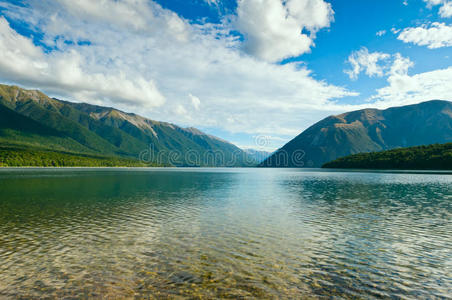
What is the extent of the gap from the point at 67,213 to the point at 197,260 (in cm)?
3099

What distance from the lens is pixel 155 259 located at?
856 inches

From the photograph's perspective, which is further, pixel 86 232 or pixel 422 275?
pixel 86 232

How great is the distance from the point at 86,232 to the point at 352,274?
28.4 m

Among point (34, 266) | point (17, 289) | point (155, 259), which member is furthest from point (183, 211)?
point (17, 289)

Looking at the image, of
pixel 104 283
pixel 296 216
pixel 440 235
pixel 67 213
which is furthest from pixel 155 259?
pixel 440 235

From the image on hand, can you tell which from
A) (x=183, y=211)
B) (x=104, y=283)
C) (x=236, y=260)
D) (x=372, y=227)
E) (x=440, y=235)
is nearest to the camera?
(x=104, y=283)

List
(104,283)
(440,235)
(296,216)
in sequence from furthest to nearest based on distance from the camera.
Result: (296,216)
(440,235)
(104,283)

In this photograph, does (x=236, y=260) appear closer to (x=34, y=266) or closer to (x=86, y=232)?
(x=34, y=266)

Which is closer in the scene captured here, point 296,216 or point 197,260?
point 197,260

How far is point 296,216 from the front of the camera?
40.3 meters

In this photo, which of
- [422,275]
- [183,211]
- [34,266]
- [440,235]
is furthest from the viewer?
[183,211]

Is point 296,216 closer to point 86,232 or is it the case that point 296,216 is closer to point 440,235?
point 440,235

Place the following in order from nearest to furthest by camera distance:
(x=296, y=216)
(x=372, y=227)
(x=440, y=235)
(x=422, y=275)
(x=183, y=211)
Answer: (x=422, y=275), (x=440, y=235), (x=372, y=227), (x=296, y=216), (x=183, y=211)

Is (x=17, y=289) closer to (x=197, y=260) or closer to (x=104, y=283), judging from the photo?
(x=104, y=283)
